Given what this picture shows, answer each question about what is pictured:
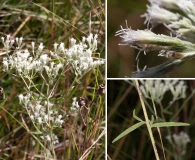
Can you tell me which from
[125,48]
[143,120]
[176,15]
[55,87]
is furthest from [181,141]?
[176,15]

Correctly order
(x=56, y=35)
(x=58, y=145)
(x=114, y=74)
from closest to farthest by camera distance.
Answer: (x=114, y=74) → (x=58, y=145) → (x=56, y=35)

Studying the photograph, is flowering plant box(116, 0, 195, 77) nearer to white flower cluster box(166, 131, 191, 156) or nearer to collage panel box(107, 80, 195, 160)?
collage panel box(107, 80, 195, 160)

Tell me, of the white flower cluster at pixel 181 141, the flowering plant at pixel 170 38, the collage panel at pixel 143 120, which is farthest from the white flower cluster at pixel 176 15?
the white flower cluster at pixel 181 141

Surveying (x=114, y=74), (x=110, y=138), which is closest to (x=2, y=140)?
(x=110, y=138)

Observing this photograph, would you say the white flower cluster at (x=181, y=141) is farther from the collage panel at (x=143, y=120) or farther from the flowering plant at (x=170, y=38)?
the flowering plant at (x=170, y=38)

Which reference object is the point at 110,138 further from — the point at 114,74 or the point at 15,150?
the point at 15,150

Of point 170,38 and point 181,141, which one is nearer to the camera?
point 170,38

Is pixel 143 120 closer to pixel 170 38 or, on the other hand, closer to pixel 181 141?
pixel 181 141

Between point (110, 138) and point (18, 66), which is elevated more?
point (18, 66)
